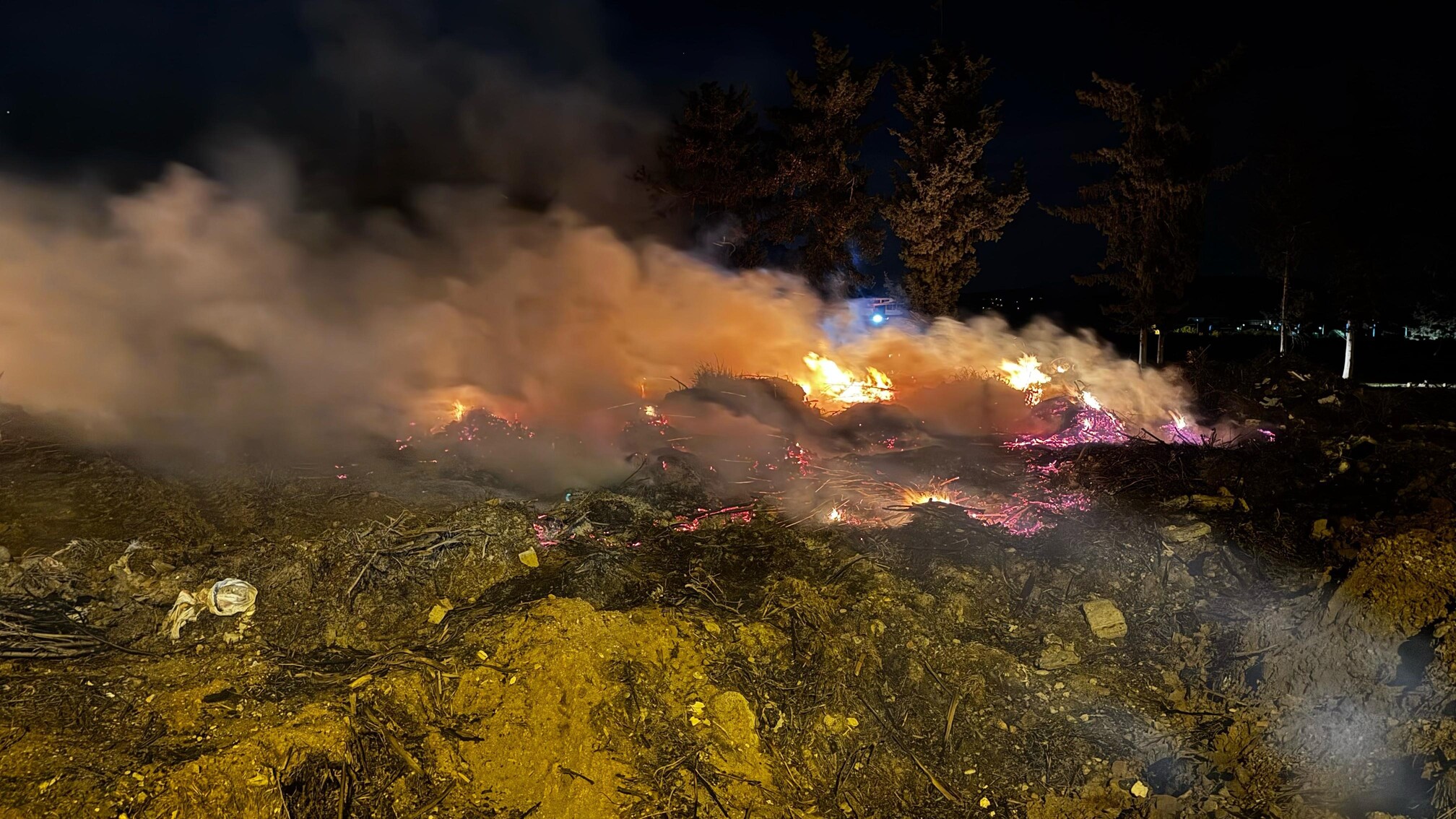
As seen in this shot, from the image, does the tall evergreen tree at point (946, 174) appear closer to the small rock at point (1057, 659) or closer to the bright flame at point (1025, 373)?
the bright flame at point (1025, 373)

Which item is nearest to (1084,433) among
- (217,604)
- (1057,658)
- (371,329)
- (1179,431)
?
(1179,431)

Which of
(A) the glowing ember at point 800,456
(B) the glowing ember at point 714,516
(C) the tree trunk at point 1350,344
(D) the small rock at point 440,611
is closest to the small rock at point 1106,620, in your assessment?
(B) the glowing ember at point 714,516

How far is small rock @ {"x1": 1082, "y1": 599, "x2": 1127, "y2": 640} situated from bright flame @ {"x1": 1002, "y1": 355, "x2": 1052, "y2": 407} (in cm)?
1009

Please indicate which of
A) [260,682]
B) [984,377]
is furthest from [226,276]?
[984,377]

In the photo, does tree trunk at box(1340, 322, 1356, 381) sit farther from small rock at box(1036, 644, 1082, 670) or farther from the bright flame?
small rock at box(1036, 644, 1082, 670)

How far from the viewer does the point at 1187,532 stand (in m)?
7.52

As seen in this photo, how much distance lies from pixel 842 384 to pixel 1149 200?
1045cm

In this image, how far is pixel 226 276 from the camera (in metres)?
12.4

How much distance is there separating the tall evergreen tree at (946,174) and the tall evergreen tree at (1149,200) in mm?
2231

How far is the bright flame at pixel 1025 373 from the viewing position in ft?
54.6

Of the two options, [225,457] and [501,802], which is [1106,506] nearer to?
[501,802]

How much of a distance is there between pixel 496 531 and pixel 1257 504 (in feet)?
27.0

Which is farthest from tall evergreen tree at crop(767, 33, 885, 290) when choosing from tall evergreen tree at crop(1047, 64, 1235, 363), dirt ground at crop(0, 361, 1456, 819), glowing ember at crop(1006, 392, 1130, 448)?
dirt ground at crop(0, 361, 1456, 819)

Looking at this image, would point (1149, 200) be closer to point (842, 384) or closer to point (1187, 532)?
point (842, 384)
